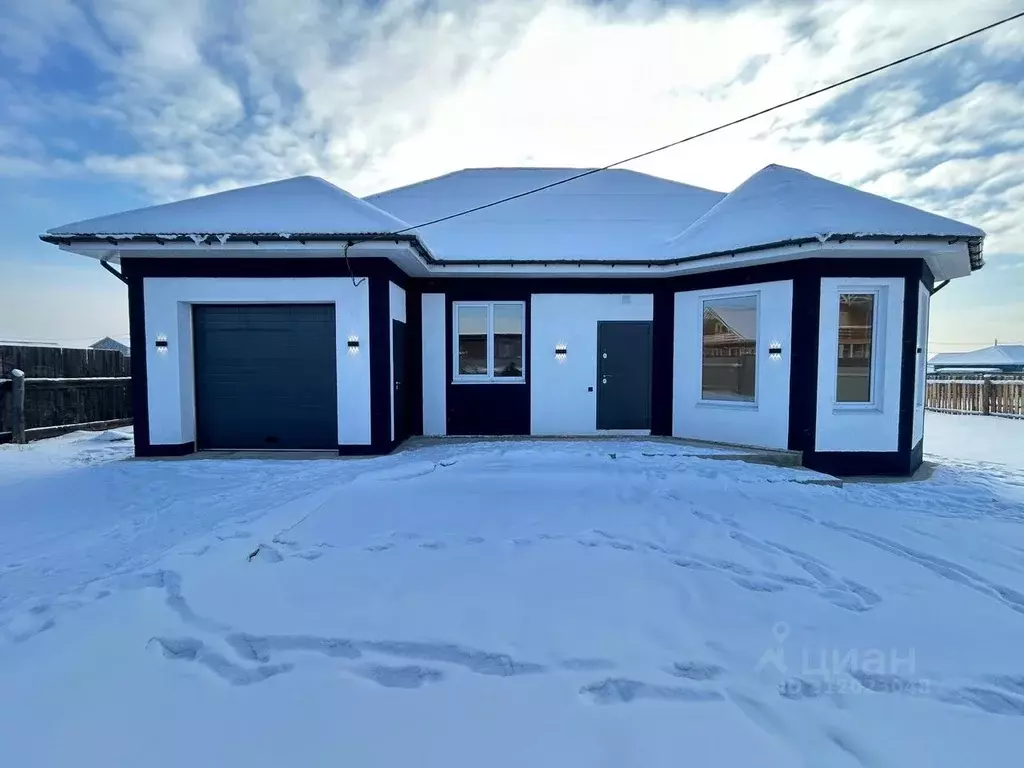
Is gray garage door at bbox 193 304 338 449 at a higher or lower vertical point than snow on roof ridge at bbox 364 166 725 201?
lower

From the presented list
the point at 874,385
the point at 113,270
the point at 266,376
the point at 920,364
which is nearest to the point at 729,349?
the point at 874,385

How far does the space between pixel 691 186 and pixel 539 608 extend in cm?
1119

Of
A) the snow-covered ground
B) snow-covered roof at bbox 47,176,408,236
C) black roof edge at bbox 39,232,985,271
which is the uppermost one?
snow-covered roof at bbox 47,176,408,236

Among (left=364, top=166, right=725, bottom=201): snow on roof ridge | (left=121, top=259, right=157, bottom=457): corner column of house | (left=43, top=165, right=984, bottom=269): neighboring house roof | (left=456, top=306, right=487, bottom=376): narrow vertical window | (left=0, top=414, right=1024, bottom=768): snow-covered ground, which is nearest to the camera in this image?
(left=0, top=414, right=1024, bottom=768): snow-covered ground

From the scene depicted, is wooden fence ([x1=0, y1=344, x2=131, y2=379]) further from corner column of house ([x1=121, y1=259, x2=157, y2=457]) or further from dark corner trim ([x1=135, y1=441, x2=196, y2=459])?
Result: dark corner trim ([x1=135, y1=441, x2=196, y2=459])

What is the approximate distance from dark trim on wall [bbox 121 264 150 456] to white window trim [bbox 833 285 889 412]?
11073 millimetres

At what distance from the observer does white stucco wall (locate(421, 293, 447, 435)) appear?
30.2 ft

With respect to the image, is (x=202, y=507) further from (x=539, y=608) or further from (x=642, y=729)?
(x=642, y=729)

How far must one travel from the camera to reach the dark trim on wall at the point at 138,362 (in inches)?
299

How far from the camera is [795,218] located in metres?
7.37

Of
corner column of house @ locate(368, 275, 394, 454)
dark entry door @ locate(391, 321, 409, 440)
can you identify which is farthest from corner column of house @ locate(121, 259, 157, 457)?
dark entry door @ locate(391, 321, 409, 440)

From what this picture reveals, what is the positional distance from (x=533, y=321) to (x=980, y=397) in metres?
15.3

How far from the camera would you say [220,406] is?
808cm

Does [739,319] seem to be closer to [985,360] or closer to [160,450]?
[160,450]
